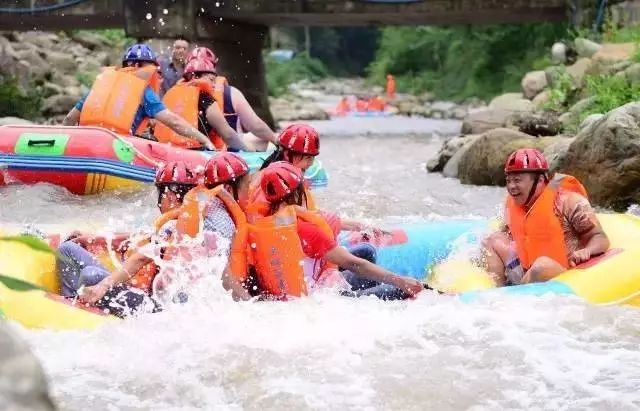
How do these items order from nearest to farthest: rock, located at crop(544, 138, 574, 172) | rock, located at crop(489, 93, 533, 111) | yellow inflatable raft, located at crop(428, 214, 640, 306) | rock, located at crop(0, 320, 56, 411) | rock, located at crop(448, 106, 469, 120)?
1. rock, located at crop(0, 320, 56, 411)
2. yellow inflatable raft, located at crop(428, 214, 640, 306)
3. rock, located at crop(544, 138, 574, 172)
4. rock, located at crop(489, 93, 533, 111)
5. rock, located at crop(448, 106, 469, 120)

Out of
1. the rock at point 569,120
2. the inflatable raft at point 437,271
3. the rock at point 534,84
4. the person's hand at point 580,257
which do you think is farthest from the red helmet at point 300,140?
the rock at point 534,84

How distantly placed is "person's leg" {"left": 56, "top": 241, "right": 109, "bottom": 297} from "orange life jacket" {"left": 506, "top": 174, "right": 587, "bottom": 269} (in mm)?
2312

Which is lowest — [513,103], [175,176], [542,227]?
[513,103]

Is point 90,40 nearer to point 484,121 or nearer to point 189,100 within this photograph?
point 484,121

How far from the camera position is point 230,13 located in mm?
20312

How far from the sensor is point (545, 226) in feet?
18.3

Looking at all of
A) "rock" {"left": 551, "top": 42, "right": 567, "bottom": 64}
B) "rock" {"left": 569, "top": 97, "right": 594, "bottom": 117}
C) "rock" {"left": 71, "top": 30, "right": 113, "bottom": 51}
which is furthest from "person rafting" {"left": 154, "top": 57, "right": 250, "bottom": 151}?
"rock" {"left": 71, "top": 30, "right": 113, "bottom": 51}

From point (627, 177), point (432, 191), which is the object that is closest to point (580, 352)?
point (627, 177)

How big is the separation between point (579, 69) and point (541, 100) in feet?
2.73

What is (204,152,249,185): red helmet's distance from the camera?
508 cm

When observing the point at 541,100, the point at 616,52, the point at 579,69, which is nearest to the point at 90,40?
the point at 541,100

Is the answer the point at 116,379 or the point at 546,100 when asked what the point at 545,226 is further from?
the point at 546,100

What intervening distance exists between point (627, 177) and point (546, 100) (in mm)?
6622

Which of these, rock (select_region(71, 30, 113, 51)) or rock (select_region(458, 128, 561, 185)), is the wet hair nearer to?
rock (select_region(458, 128, 561, 185))
